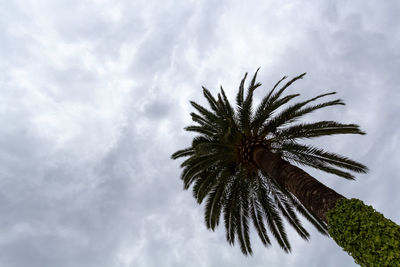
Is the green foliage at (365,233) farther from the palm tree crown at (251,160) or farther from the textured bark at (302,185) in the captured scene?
the palm tree crown at (251,160)

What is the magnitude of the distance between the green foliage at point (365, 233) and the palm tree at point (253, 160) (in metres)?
3.12

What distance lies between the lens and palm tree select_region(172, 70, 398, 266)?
9.26 metres

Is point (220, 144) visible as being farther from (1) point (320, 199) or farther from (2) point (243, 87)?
(1) point (320, 199)

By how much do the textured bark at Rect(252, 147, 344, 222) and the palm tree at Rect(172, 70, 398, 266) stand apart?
77 mm

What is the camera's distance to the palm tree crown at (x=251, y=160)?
9.39m

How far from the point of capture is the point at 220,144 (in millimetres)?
9516

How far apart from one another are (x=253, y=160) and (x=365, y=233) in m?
5.40

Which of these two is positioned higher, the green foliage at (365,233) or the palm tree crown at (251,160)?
the palm tree crown at (251,160)

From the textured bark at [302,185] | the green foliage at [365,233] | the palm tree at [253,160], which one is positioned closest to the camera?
the green foliage at [365,233]

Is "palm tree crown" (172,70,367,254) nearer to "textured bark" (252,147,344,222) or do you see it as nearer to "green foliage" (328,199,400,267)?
"textured bark" (252,147,344,222)

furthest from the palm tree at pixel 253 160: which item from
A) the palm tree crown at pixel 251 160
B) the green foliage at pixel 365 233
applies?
the green foliage at pixel 365 233

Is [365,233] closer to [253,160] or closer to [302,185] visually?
[302,185]

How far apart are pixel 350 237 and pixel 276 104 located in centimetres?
588

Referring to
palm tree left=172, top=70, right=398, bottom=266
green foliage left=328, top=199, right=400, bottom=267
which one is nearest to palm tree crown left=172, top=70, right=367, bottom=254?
palm tree left=172, top=70, right=398, bottom=266
